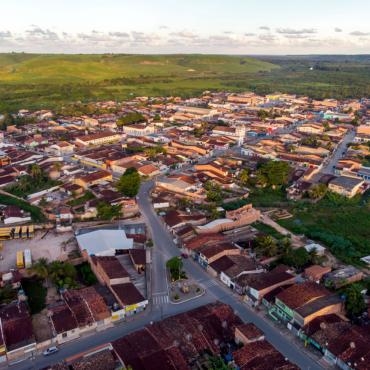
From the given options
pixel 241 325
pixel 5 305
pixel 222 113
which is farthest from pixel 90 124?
pixel 241 325

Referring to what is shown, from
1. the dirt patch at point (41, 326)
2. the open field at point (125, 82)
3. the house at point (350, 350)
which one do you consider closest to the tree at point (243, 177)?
the house at point (350, 350)

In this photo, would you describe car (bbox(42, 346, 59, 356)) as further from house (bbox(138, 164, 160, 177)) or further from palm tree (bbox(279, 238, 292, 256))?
house (bbox(138, 164, 160, 177))

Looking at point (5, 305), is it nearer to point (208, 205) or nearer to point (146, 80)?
point (208, 205)

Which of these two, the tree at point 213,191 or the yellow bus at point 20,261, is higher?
the tree at point 213,191

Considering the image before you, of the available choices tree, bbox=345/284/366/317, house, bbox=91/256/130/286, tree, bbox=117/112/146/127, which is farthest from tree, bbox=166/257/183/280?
tree, bbox=117/112/146/127

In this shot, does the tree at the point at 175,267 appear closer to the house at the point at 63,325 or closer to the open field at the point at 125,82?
the house at the point at 63,325

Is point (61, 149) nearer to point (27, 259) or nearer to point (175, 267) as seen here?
point (27, 259)
